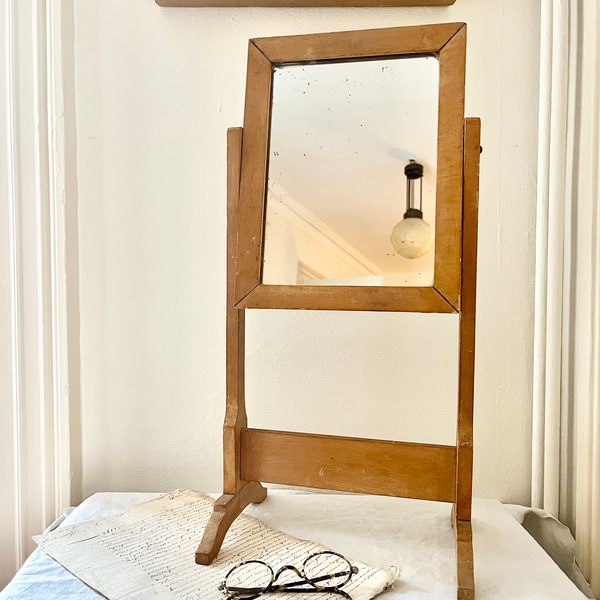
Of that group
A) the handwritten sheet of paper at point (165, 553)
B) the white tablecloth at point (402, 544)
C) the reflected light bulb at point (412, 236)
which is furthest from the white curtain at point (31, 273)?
the reflected light bulb at point (412, 236)

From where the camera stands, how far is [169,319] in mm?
1264

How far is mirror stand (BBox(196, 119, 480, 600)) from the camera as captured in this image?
86cm

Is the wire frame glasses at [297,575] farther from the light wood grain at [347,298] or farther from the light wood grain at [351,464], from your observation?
the light wood grain at [347,298]

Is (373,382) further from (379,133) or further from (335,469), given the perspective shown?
(379,133)

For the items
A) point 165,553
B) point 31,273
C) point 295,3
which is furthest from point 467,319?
point 31,273

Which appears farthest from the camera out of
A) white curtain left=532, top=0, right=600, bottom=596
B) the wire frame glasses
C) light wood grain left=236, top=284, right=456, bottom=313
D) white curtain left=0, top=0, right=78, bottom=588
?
white curtain left=0, top=0, right=78, bottom=588

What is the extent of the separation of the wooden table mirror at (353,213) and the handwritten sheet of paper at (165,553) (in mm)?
46

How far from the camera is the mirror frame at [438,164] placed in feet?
2.85

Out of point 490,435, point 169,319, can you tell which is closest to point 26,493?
point 169,319

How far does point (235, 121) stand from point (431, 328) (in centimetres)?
63

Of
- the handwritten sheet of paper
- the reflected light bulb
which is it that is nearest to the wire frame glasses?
the handwritten sheet of paper

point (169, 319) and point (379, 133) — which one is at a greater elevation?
point (379, 133)

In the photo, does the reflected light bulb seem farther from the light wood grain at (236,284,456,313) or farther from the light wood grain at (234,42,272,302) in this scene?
the light wood grain at (234,42,272,302)

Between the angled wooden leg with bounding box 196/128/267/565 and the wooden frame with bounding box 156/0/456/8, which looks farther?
the wooden frame with bounding box 156/0/456/8
